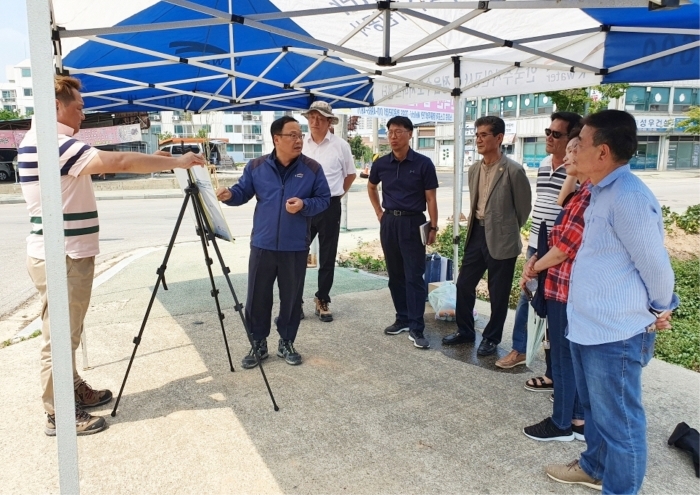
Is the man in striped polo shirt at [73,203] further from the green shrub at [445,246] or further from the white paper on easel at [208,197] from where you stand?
the green shrub at [445,246]

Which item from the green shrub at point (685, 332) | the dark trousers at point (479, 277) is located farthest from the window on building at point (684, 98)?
the dark trousers at point (479, 277)

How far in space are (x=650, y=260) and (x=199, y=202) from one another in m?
2.57

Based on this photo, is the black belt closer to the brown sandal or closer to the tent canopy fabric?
the tent canopy fabric

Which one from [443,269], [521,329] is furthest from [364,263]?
[521,329]

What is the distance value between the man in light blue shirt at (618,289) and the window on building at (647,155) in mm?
47729

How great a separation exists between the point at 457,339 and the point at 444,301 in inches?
28.7

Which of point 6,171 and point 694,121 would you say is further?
point 694,121

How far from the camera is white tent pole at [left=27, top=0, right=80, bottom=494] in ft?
5.49

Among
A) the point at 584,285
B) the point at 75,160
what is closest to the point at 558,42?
the point at 584,285

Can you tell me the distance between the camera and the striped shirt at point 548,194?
359 centimetres

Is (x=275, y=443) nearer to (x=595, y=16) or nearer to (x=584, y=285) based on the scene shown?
(x=584, y=285)

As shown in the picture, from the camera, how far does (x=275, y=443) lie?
118 inches

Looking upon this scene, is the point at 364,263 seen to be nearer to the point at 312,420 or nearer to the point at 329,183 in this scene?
the point at 329,183

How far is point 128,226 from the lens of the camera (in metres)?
12.6
